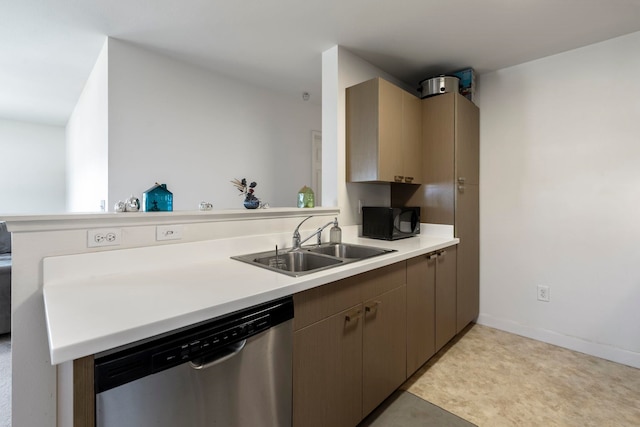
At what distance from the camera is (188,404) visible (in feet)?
2.84

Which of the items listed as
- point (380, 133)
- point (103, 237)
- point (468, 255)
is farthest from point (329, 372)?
point (468, 255)

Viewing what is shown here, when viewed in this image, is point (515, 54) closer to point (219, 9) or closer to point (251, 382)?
point (219, 9)

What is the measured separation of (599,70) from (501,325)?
2.16 m

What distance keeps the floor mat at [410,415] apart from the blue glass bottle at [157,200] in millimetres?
1496

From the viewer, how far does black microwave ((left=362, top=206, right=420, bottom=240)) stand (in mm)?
2252

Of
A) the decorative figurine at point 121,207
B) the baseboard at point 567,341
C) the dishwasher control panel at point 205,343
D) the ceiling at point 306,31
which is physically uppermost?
the ceiling at point 306,31

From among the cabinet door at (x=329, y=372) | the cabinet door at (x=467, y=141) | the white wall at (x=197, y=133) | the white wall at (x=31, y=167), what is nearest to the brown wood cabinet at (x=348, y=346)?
the cabinet door at (x=329, y=372)

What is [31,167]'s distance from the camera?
4.83m

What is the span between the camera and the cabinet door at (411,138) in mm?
2355

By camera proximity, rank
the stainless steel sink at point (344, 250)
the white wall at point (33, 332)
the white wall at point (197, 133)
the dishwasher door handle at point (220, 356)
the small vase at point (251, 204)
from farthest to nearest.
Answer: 1. the white wall at point (197, 133)
2. the stainless steel sink at point (344, 250)
3. the small vase at point (251, 204)
4. the white wall at point (33, 332)
5. the dishwasher door handle at point (220, 356)

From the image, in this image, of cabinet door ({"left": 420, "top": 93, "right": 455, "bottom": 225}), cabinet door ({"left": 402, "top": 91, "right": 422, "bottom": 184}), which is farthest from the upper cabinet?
cabinet door ({"left": 420, "top": 93, "right": 455, "bottom": 225})

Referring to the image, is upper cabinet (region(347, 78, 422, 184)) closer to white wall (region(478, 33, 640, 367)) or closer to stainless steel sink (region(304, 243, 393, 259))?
stainless steel sink (region(304, 243, 393, 259))

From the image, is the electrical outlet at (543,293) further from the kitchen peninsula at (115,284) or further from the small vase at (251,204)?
the small vase at (251,204)

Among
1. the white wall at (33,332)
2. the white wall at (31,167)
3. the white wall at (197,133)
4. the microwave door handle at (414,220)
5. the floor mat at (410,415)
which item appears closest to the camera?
the white wall at (33,332)
